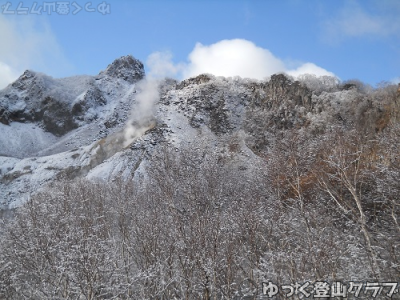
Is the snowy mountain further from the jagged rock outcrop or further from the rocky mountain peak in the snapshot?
the rocky mountain peak

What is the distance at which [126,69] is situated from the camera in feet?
335

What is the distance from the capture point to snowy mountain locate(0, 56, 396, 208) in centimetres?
4619

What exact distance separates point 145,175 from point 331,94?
3638 cm

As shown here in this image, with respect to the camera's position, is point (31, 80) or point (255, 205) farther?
point (31, 80)

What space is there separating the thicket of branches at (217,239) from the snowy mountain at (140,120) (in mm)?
14083

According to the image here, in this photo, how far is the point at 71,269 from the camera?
995 centimetres

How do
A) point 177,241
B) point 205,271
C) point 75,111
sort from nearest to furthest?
point 205,271, point 177,241, point 75,111

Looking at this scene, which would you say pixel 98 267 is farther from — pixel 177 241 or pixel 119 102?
pixel 119 102

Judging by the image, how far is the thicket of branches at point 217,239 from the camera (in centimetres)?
1082

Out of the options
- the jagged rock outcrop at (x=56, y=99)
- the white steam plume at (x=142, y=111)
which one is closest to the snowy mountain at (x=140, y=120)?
the jagged rock outcrop at (x=56, y=99)

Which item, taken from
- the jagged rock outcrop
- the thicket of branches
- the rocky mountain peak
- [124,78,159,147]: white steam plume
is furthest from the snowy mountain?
the thicket of branches

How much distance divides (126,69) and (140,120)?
49673 millimetres

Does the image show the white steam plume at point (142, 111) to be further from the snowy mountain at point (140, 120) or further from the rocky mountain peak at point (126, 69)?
the rocky mountain peak at point (126, 69)

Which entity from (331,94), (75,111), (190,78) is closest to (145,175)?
(331,94)
